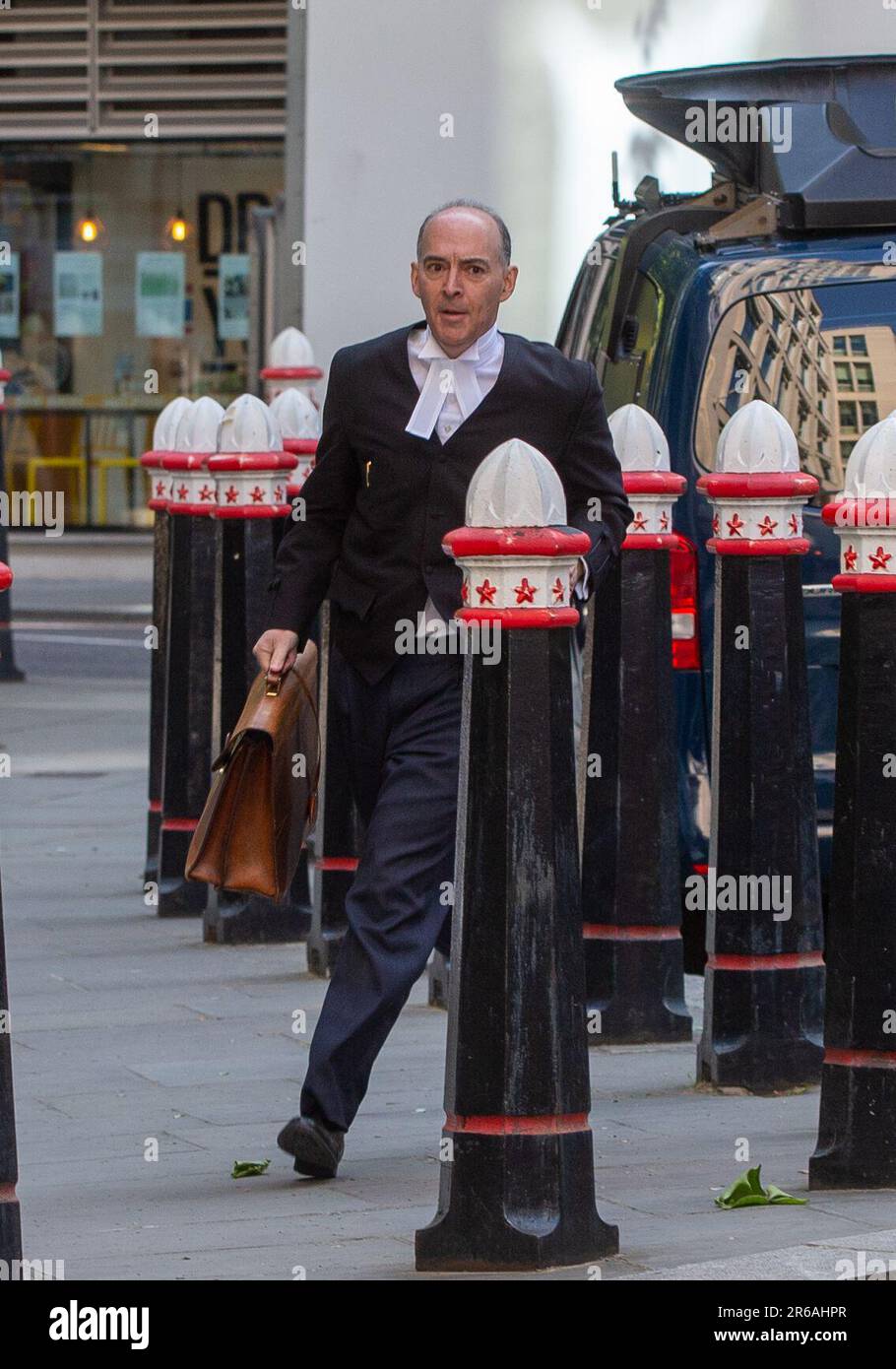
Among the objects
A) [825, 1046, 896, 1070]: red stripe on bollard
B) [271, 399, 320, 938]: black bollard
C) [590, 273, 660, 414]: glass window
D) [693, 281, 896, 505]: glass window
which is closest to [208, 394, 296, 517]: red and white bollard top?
[271, 399, 320, 938]: black bollard

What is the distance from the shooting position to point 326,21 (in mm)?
11867

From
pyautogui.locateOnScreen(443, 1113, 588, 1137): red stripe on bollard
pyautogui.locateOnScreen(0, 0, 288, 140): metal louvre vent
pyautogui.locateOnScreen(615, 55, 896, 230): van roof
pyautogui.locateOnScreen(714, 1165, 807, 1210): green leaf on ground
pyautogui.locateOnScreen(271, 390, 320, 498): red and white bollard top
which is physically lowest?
pyautogui.locateOnScreen(714, 1165, 807, 1210): green leaf on ground

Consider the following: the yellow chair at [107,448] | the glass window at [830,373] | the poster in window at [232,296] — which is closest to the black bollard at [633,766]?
the glass window at [830,373]

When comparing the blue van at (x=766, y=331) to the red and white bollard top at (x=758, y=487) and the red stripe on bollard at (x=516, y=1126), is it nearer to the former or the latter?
the red and white bollard top at (x=758, y=487)

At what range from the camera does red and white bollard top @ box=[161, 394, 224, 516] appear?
8.63 meters

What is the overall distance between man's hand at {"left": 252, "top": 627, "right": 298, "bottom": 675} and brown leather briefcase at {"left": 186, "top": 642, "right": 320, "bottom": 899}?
2 cm

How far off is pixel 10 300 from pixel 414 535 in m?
20.1

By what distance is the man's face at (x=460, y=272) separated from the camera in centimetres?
532

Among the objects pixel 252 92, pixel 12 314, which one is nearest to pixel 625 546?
pixel 252 92

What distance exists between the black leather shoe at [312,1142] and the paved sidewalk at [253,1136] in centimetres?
6

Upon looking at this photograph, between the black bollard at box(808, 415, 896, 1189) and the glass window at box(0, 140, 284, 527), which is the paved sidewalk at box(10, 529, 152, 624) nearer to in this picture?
the glass window at box(0, 140, 284, 527)

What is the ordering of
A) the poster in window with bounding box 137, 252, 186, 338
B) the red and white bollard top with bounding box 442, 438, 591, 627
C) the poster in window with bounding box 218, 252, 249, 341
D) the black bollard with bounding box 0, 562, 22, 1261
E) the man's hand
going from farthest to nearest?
the poster in window with bounding box 137, 252, 186, 338, the poster in window with bounding box 218, 252, 249, 341, the man's hand, the red and white bollard top with bounding box 442, 438, 591, 627, the black bollard with bounding box 0, 562, 22, 1261

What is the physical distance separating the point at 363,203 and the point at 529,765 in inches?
288

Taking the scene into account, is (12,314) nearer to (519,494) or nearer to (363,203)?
(363,203)
